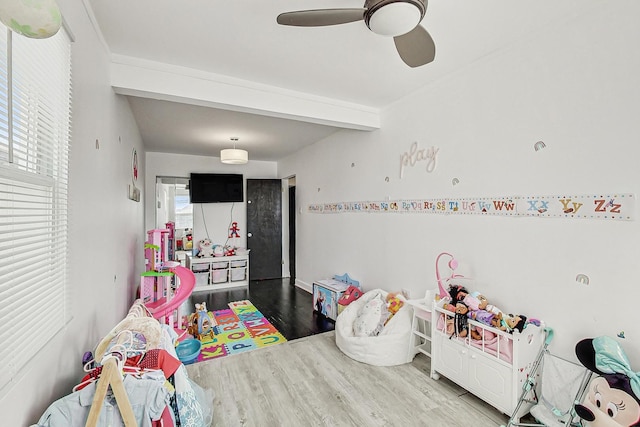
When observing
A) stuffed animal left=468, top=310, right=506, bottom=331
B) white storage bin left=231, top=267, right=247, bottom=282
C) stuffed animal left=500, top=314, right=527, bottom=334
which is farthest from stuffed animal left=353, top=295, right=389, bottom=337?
white storage bin left=231, top=267, right=247, bottom=282

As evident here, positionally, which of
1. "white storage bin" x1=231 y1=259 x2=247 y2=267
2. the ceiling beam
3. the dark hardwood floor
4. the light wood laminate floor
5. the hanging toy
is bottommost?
the light wood laminate floor

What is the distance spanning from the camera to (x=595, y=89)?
171cm

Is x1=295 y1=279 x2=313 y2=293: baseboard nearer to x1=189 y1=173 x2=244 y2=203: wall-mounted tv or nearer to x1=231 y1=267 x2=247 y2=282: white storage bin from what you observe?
x1=231 y1=267 x2=247 y2=282: white storage bin

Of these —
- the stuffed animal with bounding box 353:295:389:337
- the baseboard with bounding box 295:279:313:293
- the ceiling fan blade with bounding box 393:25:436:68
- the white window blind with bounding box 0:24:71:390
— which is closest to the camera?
the white window blind with bounding box 0:24:71:390

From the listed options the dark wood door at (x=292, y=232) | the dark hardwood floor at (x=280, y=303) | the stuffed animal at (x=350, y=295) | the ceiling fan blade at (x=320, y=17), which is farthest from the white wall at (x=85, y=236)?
the dark wood door at (x=292, y=232)

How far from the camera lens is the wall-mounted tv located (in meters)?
5.46

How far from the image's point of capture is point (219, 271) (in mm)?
5367

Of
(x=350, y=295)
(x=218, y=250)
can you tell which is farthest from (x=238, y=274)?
(x=350, y=295)

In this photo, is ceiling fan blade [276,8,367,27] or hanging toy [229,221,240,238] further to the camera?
hanging toy [229,221,240,238]

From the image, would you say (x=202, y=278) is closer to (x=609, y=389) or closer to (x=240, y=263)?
(x=240, y=263)

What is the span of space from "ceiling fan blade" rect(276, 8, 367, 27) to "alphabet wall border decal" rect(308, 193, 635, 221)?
1558mm

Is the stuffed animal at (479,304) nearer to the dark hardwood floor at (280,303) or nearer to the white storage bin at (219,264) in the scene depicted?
the dark hardwood floor at (280,303)

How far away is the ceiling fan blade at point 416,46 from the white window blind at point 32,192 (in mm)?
1544

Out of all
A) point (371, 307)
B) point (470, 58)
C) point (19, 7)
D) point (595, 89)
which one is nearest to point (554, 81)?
point (595, 89)
